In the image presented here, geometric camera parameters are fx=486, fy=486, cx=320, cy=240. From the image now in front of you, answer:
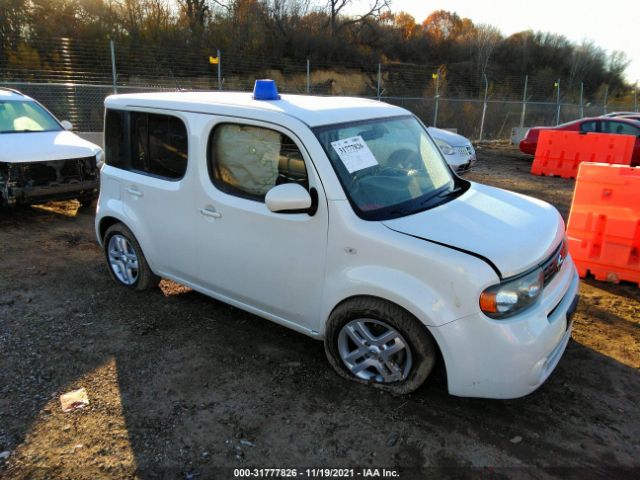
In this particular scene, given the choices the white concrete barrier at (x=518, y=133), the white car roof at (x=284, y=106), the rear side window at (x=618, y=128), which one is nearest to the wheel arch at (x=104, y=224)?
the white car roof at (x=284, y=106)

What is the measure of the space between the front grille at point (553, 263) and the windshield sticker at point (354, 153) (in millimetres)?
1303

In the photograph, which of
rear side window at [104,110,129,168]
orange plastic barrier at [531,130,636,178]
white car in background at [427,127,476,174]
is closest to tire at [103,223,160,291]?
rear side window at [104,110,129,168]

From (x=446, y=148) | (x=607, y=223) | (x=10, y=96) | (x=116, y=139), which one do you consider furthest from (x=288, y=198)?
(x=446, y=148)

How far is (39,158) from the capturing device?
688 cm

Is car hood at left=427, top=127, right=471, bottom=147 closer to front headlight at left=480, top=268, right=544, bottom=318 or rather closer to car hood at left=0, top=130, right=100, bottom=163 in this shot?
car hood at left=0, top=130, right=100, bottom=163

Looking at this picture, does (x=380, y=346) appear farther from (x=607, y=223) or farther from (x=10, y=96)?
(x=10, y=96)

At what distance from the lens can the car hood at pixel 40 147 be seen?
677 centimetres

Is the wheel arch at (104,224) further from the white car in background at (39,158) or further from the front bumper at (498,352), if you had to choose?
the front bumper at (498,352)

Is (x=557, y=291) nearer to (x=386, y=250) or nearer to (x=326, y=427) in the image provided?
(x=386, y=250)

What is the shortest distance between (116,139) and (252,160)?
1.67m

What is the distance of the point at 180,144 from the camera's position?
3.88m

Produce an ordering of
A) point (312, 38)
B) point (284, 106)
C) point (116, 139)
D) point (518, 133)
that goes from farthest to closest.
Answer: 1. point (312, 38)
2. point (518, 133)
3. point (116, 139)
4. point (284, 106)

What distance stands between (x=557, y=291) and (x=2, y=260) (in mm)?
5864

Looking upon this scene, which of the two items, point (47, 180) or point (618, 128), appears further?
point (618, 128)
